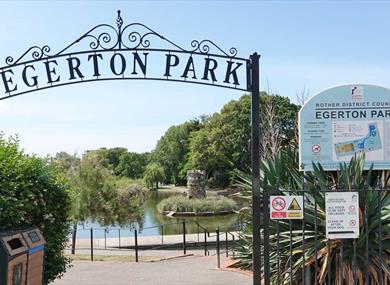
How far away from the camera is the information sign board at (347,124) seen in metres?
8.69

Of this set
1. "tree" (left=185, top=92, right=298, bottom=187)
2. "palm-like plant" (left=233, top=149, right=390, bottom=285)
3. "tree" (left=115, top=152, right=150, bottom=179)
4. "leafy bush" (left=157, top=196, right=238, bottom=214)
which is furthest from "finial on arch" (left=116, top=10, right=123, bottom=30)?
"tree" (left=115, top=152, right=150, bottom=179)

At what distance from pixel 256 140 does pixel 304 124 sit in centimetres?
252

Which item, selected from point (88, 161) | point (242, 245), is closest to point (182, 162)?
point (88, 161)

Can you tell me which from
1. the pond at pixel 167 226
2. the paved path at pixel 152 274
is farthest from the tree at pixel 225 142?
the paved path at pixel 152 274

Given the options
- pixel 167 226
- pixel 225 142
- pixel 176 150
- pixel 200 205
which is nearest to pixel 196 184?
pixel 200 205

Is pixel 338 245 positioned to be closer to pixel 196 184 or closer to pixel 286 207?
pixel 286 207

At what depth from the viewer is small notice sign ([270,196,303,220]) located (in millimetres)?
6203

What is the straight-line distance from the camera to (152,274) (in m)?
10.6

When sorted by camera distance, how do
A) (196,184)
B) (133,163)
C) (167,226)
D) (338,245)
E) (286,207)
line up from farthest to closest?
(133,163), (196,184), (167,226), (338,245), (286,207)

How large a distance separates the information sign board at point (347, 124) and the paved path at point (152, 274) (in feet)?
8.57

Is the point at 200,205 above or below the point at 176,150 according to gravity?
below

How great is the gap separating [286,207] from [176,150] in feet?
237

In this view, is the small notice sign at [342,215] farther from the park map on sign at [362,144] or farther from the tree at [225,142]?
the tree at [225,142]

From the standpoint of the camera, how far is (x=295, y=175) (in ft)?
26.5
